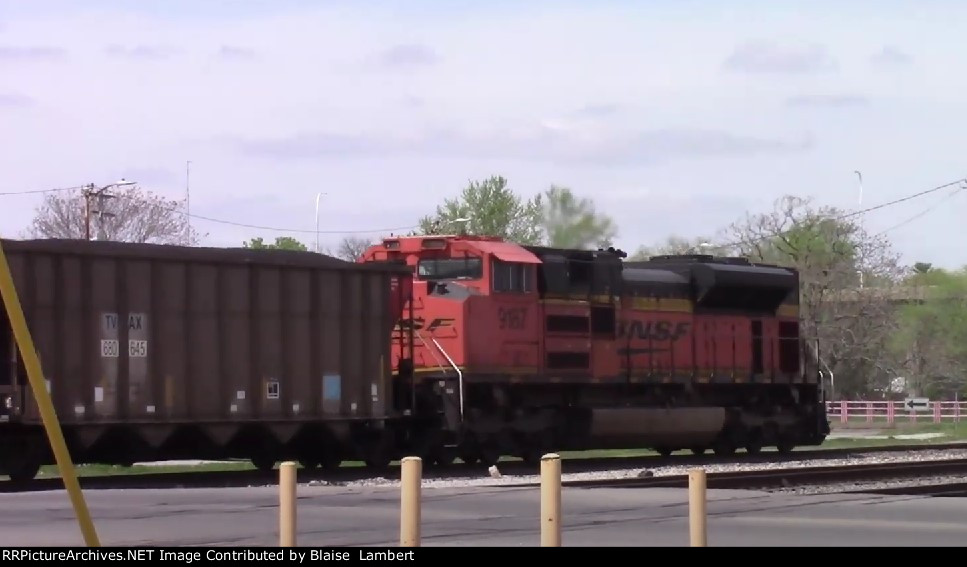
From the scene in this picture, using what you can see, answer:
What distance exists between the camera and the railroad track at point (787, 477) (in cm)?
1817

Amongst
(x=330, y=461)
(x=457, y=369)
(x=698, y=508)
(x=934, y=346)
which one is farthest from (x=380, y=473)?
(x=934, y=346)

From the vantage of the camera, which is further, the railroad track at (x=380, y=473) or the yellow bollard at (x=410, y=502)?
the railroad track at (x=380, y=473)

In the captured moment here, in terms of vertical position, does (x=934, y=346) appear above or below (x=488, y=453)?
above

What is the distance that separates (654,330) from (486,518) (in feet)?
44.8

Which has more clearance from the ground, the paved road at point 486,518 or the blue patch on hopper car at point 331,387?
the blue patch on hopper car at point 331,387

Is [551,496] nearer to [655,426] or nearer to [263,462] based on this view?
[263,462]

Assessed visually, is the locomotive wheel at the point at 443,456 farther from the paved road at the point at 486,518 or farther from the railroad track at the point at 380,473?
the paved road at the point at 486,518

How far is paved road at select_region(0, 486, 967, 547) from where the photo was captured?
39.2 ft

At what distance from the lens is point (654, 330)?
2720 cm

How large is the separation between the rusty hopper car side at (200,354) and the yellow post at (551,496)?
11.3 m

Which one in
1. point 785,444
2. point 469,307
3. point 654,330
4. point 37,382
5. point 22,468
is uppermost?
point 469,307

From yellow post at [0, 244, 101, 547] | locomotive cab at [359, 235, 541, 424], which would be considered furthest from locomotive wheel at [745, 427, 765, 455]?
yellow post at [0, 244, 101, 547]
